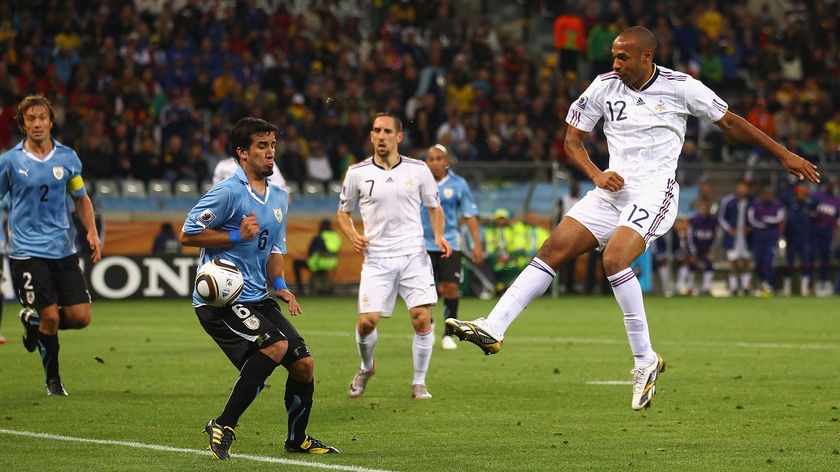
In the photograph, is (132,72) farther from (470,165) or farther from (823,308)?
(823,308)

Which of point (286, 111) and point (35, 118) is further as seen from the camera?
point (286, 111)

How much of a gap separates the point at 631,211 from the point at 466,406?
2.33m

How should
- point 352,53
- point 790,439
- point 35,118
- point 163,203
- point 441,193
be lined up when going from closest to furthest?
point 790,439 → point 35,118 → point 441,193 → point 163,203 → point 352,53

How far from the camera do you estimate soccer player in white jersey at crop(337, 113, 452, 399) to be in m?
10.9

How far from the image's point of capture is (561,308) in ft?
74.7

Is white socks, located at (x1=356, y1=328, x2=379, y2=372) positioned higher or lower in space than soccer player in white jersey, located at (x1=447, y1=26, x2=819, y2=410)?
lower

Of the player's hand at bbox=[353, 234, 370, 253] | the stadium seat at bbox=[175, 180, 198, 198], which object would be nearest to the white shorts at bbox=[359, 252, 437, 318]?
the player's hand at bbox=[353, 234, 370, 253]

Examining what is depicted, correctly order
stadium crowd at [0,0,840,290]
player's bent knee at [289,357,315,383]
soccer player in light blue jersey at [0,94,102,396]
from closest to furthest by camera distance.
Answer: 1. player's bent knee at [289,357,315,383]
2. soccer player in light blue jersey at [0,94,102,396]
3. stadium crowd at [0,0,840,290]

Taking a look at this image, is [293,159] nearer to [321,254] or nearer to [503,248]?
[321,254]

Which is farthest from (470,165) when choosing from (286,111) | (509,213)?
(286,111)

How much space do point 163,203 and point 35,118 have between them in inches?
564

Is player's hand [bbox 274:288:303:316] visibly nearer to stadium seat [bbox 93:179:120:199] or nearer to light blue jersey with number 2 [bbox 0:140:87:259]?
light blue jersey with number 2 [bbox 0:140:87:259]

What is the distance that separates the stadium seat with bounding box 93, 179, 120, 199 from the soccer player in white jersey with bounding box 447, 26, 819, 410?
17427 millimetres

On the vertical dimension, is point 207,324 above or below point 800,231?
above
